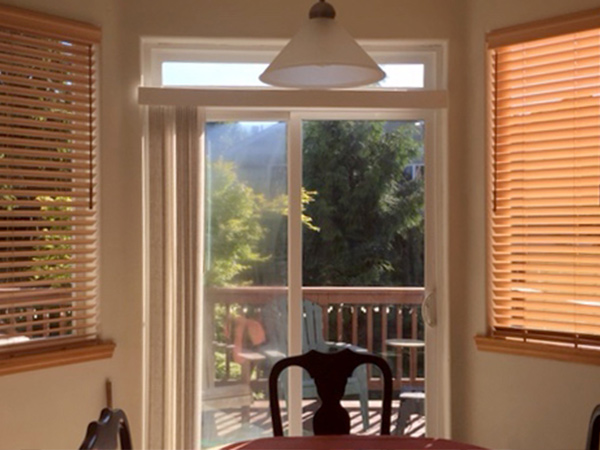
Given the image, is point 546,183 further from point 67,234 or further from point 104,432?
point 104,432

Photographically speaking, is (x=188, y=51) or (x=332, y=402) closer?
(x=332, y=402)

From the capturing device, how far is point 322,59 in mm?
2215

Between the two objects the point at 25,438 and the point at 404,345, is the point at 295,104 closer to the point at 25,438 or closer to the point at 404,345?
the point at 404,345

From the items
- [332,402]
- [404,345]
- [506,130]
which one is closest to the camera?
[332,402]

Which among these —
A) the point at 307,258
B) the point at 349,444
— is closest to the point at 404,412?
the point at 307,258

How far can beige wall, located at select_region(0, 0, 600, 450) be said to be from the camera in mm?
3729

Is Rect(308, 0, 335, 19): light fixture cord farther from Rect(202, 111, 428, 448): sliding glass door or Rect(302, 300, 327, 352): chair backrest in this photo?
Rect(302, 300, 327, 352): chair backrest

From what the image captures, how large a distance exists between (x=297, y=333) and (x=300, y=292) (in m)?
0.20

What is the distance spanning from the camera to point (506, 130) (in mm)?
3896

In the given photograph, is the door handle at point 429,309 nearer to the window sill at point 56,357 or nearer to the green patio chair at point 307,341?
the green patio chair at point 307,341

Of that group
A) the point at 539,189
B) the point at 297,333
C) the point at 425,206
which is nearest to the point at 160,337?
the point at 297,333

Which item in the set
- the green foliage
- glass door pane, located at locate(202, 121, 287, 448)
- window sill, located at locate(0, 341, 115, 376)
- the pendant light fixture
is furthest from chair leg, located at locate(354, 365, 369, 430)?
the pendant light fixture

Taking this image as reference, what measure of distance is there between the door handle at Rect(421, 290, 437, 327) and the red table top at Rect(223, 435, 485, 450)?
4.71 ft

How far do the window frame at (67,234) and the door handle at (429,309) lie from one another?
151cm
